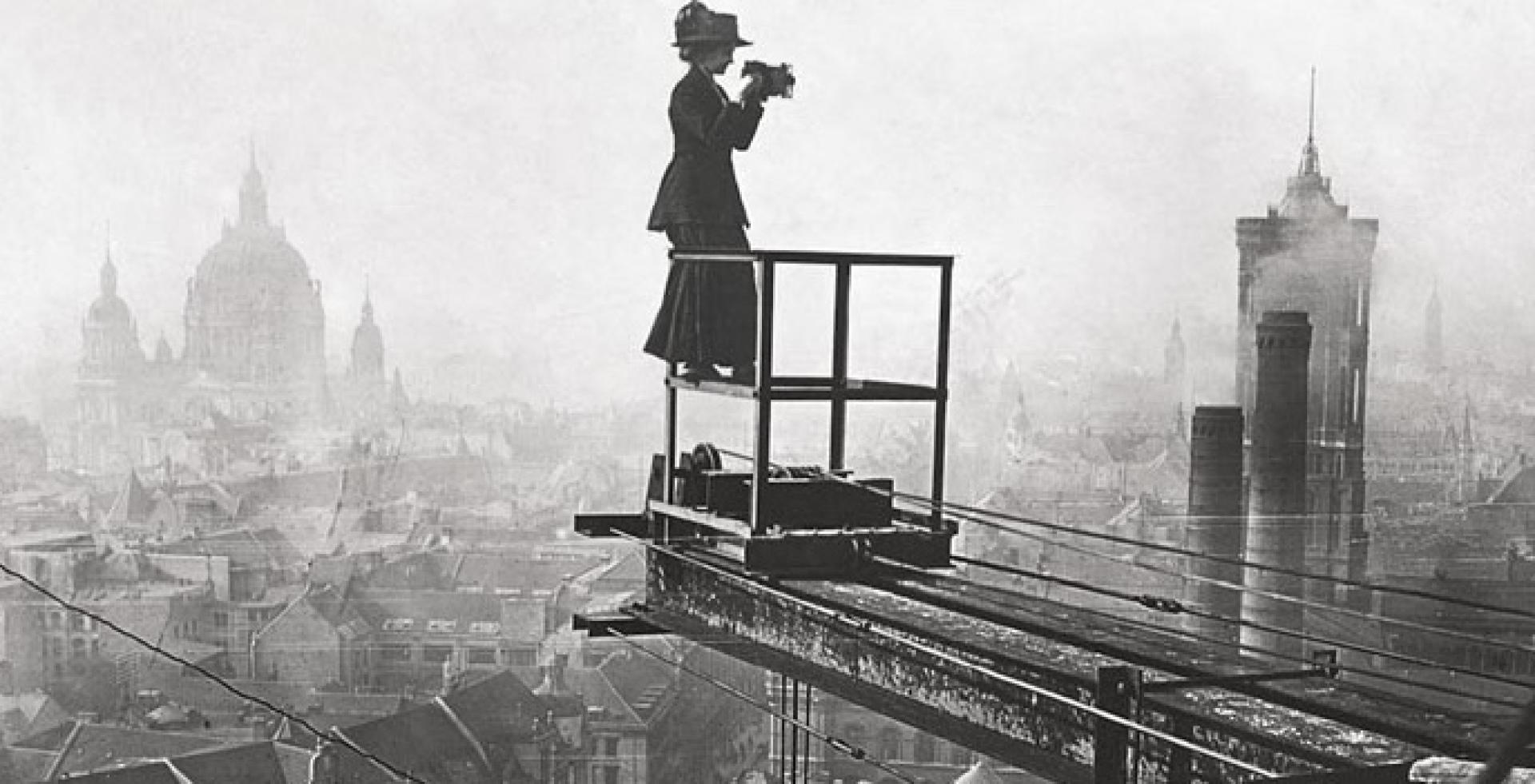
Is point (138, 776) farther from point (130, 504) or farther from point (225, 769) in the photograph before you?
point (130, 504)

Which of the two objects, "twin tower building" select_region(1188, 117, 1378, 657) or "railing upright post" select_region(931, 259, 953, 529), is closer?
"railing upright post" select_region(931, 259, 953, 529)

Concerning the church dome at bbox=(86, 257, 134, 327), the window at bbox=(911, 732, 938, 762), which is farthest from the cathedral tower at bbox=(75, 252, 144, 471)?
the window at bbox=(911, 732, 938, 762)

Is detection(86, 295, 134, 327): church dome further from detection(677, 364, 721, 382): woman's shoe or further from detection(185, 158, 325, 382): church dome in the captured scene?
detection(677, 364, 721, 382): woman's shoe

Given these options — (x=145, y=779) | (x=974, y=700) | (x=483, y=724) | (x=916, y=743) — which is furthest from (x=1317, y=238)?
(x=974, y=700)

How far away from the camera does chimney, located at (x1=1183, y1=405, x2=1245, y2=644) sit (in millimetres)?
14516

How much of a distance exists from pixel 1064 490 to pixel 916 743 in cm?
288

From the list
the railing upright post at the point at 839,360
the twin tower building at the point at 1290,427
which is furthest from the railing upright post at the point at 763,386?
the twin tower building at the point at 1290,427

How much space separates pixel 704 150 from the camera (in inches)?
171

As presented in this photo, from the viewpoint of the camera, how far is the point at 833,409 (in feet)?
13.1

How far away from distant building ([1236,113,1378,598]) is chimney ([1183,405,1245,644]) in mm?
882

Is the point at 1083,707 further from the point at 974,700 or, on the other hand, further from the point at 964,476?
the point at 964,476

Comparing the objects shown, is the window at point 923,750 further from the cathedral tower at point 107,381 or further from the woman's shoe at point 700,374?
the woman's shoe at point 700,374

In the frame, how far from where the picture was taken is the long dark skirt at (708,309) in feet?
14.0

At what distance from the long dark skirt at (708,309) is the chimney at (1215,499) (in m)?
10.7
